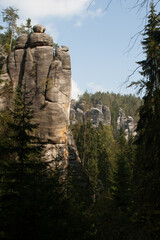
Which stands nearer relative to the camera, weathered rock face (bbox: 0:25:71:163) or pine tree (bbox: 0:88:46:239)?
pine tree (bbox: 0:88:46:239)

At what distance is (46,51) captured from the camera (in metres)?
22.7

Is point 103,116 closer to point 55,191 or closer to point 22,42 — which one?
point 22,42

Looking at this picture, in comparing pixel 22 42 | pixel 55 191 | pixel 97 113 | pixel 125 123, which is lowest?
pixel 55 191

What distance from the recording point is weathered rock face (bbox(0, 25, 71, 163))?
2070cm

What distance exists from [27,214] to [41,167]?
219 centimetres

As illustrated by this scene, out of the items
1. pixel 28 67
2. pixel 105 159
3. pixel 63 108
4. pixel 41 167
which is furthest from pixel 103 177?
pixel 41 167

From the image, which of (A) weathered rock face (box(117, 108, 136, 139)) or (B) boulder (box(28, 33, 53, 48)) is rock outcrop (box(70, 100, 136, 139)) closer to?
(A) weathered rock face (box(117, 108, 136, 139))

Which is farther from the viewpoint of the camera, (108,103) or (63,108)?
(108,103)

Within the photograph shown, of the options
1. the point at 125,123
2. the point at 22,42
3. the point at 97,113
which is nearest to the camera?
the point at 22,42

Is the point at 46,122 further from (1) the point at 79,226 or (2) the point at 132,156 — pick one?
(2) the point at 132,156

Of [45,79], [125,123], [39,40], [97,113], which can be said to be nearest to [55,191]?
[45,79]

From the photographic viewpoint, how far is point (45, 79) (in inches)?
862

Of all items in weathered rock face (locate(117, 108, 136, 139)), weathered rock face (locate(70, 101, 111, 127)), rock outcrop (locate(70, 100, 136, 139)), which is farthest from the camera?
weathered rock face (locate(117, 108, 136, 139))

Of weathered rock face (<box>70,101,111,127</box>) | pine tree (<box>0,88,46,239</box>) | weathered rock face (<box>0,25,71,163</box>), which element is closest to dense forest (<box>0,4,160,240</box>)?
pine tree (<box>0,88,46,239</box>)
